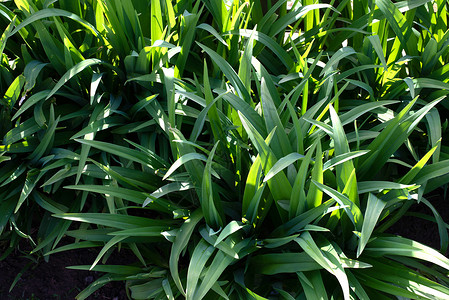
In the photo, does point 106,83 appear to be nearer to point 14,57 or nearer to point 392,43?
point 14,57

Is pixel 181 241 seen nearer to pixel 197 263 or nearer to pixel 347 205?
pixel 197 263

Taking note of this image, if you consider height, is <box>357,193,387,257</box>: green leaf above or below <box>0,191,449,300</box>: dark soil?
above

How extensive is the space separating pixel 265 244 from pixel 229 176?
0.71 ft

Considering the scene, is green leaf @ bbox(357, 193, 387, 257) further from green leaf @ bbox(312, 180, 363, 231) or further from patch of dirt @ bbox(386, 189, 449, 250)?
patch of dirt @ bbox(386, 189, 449, 250)

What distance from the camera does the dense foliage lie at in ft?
3.84

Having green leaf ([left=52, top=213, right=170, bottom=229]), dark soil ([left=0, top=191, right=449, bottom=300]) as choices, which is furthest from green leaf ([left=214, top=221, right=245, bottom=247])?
dark soil ([left=0, top=191, right=449, bottom=300])

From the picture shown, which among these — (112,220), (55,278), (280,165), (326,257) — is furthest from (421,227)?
(55,278)

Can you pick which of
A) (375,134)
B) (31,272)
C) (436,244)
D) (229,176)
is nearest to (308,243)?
(229,176)

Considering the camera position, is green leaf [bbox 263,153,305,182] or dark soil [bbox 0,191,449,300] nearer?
green leaf [bbox 263,153,305,182]

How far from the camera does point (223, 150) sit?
134cm

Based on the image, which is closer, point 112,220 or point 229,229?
point 229,229

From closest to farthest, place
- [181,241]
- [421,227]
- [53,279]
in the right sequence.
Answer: [181,241], [53,279], [421,227]

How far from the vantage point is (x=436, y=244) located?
1.60 meters

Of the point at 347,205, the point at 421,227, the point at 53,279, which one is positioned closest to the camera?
the point at 347,205
